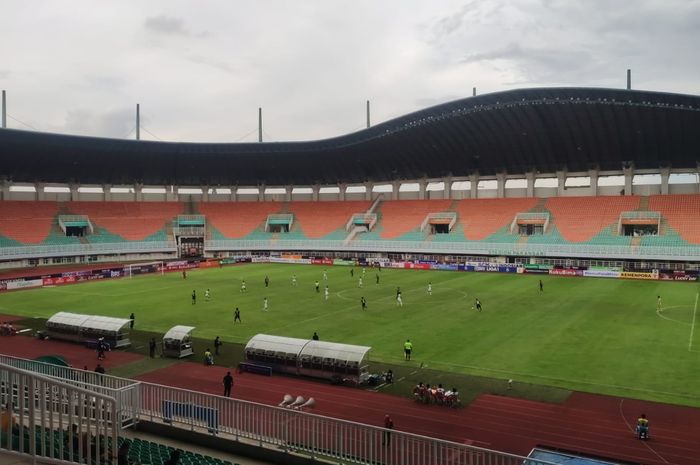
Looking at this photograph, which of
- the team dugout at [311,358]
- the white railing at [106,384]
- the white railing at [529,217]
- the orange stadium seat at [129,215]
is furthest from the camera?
the orange stadium seat at [129,215]

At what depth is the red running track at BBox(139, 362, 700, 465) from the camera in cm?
1755

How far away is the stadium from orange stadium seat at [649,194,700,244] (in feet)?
1.10

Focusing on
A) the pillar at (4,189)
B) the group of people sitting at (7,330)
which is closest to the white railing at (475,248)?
the pillar at (4,189)

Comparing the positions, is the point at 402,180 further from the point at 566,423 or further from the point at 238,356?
the point at 566,423

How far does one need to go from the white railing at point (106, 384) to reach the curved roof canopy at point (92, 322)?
1017 centimetres

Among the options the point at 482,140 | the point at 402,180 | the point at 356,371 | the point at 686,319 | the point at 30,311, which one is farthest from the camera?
the point at 402,180

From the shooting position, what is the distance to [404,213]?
88.8 meters

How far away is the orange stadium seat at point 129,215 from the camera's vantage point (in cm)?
8612

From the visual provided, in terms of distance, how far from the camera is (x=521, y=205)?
81.2 metres

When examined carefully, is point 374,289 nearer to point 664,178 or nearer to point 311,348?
point 311,348

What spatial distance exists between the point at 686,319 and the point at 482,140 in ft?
144

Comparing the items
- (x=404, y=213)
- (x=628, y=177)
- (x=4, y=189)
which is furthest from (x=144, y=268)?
(x=628, y=177)

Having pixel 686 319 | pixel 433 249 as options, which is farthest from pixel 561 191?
pixel 686 319

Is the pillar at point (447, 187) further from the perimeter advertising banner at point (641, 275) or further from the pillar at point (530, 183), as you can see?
the perimeter advertising banner at point (641, 275)
